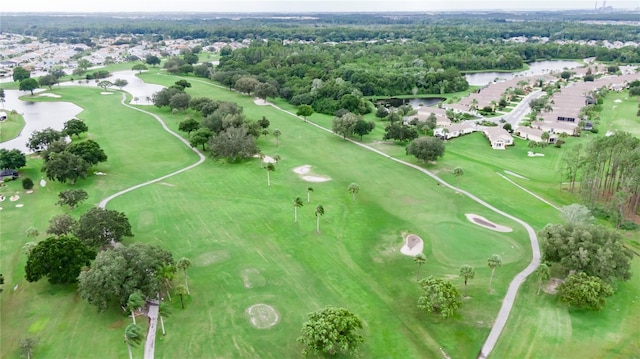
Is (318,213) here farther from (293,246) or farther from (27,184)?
(27,184)

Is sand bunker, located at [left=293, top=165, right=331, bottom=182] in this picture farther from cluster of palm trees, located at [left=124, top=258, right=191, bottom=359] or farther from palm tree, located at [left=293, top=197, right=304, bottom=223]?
cluster of palm trees, located at [left=124, top=258, right=191, bottom=359]

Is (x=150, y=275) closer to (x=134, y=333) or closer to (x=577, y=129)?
(x=134, y=333)

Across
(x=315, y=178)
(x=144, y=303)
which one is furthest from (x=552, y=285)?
→ (x=315, y=178)

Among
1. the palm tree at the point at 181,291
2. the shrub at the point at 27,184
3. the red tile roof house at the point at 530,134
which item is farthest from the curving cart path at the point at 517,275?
the red tile roof house at the point at 530,134

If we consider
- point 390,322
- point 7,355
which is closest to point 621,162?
point 390,322

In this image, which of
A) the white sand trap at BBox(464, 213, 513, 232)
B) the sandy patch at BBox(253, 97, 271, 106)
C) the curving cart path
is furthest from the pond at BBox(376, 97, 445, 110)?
the white sand trap at BBox(464, 213, 513, 232)

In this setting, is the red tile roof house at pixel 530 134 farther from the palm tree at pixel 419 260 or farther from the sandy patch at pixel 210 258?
the sandy patch at pixel 210 258

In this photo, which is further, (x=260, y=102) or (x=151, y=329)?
(x=260, y=102)
